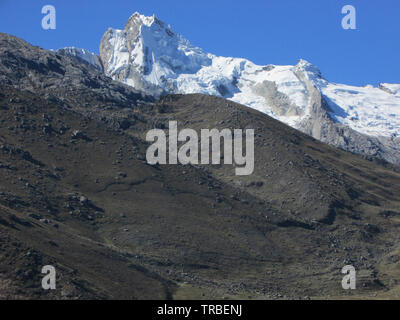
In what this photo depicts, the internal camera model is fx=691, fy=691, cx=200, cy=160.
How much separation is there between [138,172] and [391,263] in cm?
7088

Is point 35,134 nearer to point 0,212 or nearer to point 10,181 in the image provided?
point 10,181

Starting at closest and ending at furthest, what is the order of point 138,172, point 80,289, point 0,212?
point 80,289, point 0,212, point 138,172

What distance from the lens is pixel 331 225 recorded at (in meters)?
192

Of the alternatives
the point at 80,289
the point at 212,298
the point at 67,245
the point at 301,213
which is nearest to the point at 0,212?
the point at 67,245

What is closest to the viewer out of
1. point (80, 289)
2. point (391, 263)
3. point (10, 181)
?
point (80, 289)

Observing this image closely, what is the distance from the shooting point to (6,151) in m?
175

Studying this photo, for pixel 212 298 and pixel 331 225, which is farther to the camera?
pixel 331 225

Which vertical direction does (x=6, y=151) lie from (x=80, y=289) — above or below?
above
